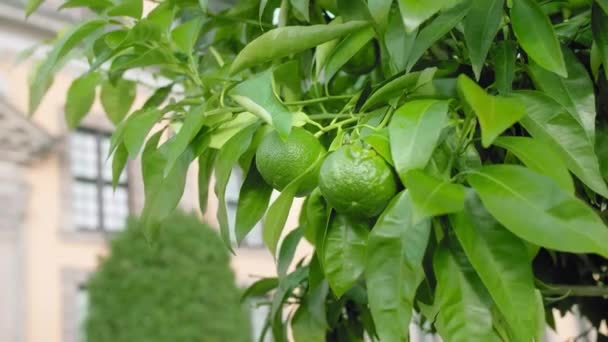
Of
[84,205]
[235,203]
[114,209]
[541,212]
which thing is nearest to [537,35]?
[541,212]

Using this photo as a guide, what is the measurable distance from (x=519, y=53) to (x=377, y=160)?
18 centimetres

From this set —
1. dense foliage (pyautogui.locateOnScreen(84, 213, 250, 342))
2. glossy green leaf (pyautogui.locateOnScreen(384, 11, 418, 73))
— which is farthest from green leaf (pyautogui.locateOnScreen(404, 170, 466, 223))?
dense foliage (pyautogui.locateOnScreen(84, 213, 250, 342))

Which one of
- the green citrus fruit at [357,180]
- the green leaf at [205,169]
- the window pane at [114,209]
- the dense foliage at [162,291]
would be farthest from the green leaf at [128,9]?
the window pane at [114,209]

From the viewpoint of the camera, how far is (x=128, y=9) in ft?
1.94

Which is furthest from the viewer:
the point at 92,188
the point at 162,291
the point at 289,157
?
the point at 92,188

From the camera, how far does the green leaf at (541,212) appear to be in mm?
370

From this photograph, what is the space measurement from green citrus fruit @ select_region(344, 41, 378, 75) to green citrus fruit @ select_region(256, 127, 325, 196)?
11 cm

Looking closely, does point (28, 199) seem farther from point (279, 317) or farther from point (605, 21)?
point (605, 21)

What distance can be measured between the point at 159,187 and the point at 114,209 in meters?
6.36

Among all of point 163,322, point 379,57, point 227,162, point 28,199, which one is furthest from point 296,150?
point 28,199

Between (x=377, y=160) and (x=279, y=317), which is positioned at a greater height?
(x=377, y=160)

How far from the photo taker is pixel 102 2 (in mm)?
636

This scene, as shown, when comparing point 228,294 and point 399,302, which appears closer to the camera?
point 399,302

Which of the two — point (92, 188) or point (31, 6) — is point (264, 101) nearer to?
point (31, 6)
